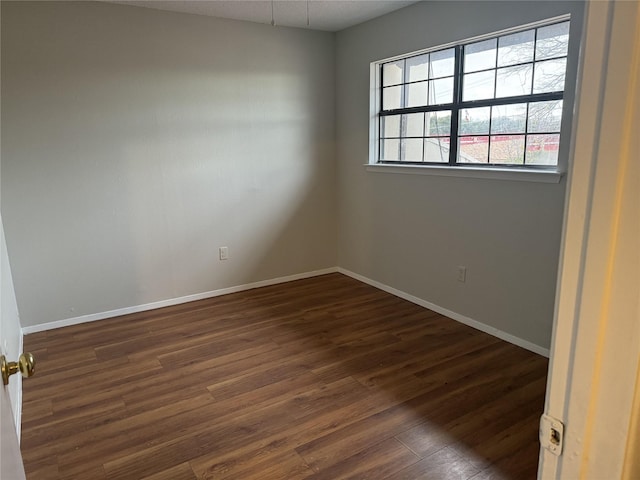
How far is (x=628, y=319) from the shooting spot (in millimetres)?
553

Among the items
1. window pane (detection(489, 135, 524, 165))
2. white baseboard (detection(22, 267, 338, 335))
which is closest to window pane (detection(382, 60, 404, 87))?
window pane (detection(489, 135, 524, 165))

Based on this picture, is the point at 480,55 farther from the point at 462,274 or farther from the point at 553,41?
the point at 462,274

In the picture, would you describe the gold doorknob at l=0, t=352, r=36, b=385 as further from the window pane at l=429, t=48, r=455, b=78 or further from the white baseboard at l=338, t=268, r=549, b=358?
the window pane at l=429, t=48, r=455, b=78

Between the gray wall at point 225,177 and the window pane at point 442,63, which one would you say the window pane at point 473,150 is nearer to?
the gray wall at point 225,177

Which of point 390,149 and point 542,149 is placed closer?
point 542,149

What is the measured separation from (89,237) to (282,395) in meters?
2.13

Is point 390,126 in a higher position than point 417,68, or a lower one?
lower

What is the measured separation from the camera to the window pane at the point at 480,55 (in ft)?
10.1

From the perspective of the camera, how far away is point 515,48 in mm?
2926

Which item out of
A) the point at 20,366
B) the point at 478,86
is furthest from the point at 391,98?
the point at 20,366

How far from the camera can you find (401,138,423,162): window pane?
379 cm

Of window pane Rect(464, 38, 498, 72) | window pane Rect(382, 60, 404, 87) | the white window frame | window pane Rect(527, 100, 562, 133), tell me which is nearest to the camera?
the white window frame

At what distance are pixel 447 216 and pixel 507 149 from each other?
2.21 feet

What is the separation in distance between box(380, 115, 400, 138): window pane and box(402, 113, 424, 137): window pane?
81 millimetres
